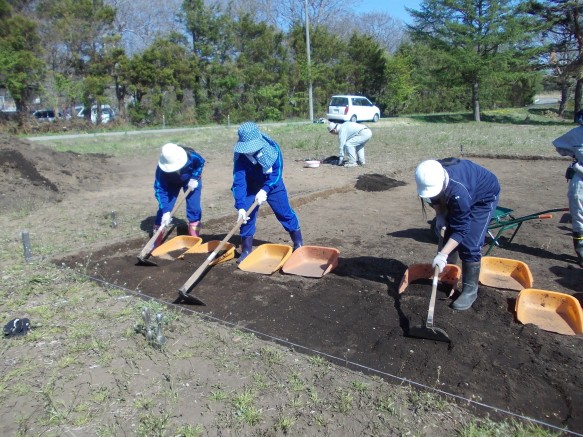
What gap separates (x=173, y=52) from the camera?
90.4 feet

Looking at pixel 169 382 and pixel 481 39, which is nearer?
pixel 169 382

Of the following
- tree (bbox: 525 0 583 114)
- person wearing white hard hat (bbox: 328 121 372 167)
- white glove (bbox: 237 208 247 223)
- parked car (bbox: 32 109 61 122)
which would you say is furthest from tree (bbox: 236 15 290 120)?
white glove (bbox: 237 208 247 223)

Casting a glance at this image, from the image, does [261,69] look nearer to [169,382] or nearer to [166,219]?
[166,219]

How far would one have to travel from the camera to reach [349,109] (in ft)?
86.3

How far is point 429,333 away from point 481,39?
25855 mm

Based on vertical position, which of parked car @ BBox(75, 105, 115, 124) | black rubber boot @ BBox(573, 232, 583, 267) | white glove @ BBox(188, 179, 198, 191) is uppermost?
parked car @ BBox(75, 105, 115, 124)

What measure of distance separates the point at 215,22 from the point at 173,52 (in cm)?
344

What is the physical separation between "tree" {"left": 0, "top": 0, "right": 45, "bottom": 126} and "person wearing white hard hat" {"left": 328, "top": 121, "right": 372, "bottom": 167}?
17441 millimetres

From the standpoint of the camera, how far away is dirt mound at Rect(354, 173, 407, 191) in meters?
9.23

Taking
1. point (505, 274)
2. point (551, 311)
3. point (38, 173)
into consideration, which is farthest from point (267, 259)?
point (38, 173)

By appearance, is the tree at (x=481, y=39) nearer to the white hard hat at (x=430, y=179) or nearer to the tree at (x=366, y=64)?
the tree at (x=366, y=64)

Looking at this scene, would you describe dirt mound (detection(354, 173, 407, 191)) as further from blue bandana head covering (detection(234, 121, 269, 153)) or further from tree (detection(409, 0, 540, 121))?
tree (detection(409, 0, 540, 121))

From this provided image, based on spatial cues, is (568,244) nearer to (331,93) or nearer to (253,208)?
(253,208)

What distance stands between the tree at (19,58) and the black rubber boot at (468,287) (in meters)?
23.5
